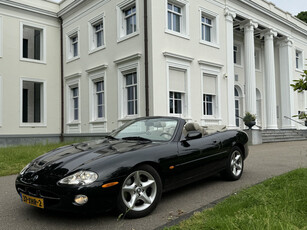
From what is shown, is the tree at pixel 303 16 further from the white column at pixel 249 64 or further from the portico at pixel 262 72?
the white column at pixel 249 64

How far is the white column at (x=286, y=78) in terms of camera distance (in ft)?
70.6

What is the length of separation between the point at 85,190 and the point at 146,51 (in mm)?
10080

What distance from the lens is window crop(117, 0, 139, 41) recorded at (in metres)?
13.6

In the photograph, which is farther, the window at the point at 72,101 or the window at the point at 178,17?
the window at the point at 72,101

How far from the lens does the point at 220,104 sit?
1499cm

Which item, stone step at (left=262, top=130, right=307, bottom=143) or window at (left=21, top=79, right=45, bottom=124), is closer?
stone step at (left=262, top=130, right=307, bottom=143)

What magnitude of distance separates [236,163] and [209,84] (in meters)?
9.53

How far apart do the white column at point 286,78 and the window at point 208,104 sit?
908 centimetres

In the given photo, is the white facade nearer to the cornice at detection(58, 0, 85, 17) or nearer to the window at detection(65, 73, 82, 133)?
the cornice at detection(58, 0, 85, 17)

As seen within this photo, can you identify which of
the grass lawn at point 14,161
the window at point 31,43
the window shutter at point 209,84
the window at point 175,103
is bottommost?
the grass lawn at point 14,161

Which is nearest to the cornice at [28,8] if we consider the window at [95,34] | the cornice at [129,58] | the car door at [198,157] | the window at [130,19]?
the window at [95,34]

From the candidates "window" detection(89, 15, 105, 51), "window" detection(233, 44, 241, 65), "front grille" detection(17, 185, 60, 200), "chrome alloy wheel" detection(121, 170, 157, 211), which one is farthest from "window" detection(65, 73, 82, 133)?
"chrome alloy wheel" detection(121, 170, 157, 211)

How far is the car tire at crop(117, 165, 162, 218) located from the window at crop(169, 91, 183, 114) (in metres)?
9.45

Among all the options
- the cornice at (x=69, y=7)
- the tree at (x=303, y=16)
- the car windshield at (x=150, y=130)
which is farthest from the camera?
the tree at (x=303, y=16)
